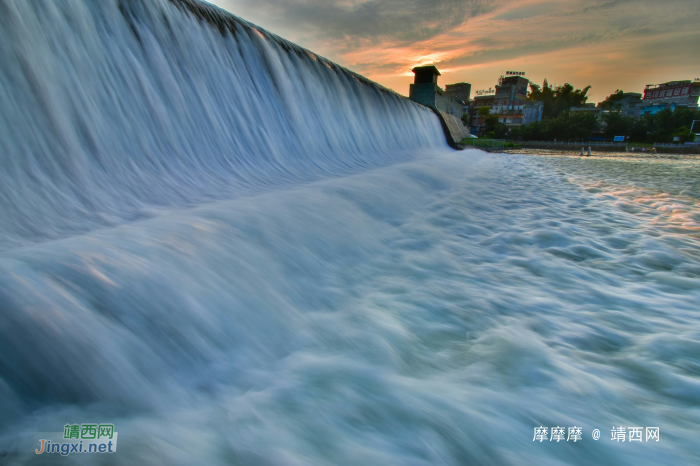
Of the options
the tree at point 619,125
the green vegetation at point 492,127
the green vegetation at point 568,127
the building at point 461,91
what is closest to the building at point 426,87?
the green vegetation at point 492,127

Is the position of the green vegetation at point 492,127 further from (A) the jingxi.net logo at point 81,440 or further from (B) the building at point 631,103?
(A) the jingxi.net logo at point 81,440

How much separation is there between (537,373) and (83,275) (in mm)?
1713

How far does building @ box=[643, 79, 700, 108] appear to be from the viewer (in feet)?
264

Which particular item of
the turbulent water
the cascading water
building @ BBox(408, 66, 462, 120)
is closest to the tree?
building @ BBox(408, 66, 462, 120)

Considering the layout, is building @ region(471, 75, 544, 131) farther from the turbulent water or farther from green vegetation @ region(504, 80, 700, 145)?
the turbulent water

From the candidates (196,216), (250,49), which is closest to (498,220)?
(196,216)

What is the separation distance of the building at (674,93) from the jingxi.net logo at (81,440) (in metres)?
106

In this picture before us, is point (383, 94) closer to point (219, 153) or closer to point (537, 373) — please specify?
point (219, 153)

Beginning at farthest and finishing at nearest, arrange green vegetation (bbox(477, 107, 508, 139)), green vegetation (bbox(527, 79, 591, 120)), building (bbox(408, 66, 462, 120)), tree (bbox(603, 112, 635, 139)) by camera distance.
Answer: green vegetation (bbox(527, 79, 591, 120))
green vegetation (bbox(477, 107, 508, 139))
tree (bbox(603, 112, 635, 139))
building (bbox(408, 66, 462, 120))

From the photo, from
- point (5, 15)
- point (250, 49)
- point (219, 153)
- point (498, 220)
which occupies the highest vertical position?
point (250, 49)

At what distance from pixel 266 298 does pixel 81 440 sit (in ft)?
2.82

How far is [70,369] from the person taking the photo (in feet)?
3.44

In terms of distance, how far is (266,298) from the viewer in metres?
1.69

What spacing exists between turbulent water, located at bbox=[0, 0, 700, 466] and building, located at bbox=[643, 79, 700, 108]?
103 meters
